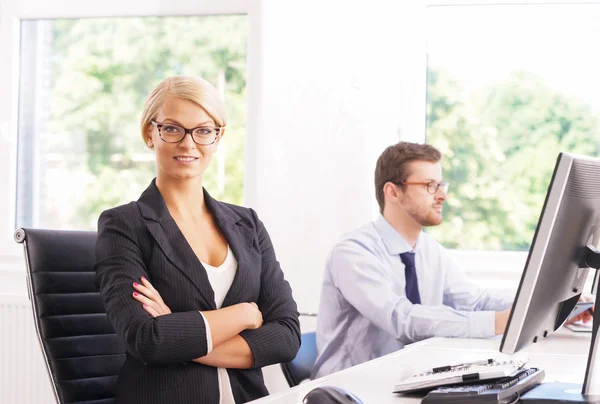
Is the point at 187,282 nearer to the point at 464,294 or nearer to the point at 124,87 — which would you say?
the point at 464,294

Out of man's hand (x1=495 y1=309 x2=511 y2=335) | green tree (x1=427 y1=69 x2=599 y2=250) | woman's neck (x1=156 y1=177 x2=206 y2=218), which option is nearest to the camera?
woman's neck (x1=156 y1=177 x2=206 y2=218)

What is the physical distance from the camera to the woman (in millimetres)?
1808

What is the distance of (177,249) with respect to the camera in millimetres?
1915

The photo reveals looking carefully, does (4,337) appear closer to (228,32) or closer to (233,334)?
(228,32)

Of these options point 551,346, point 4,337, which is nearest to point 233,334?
point 551,346

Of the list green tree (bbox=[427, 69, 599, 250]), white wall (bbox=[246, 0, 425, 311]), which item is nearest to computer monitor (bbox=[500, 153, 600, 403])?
white wall (bbox=[246, 0, 425, 311])

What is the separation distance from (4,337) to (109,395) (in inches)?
76.3

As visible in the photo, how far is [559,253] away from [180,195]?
1027mm

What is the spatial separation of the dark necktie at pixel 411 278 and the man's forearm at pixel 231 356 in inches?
38.7

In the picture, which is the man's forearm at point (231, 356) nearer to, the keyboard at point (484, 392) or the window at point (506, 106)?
the keyboard at point (484, 392)

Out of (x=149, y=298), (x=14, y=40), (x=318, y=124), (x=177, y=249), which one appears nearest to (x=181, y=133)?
(x=177, y=249)

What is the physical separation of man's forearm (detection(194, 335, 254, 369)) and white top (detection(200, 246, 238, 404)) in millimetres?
37

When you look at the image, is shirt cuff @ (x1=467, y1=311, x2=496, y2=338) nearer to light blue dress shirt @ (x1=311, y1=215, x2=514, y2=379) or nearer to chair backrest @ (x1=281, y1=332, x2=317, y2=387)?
light blue dress shirt @ (x1=311, y1=215, x2=514, y2=379)

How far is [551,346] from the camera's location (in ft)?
7.43
